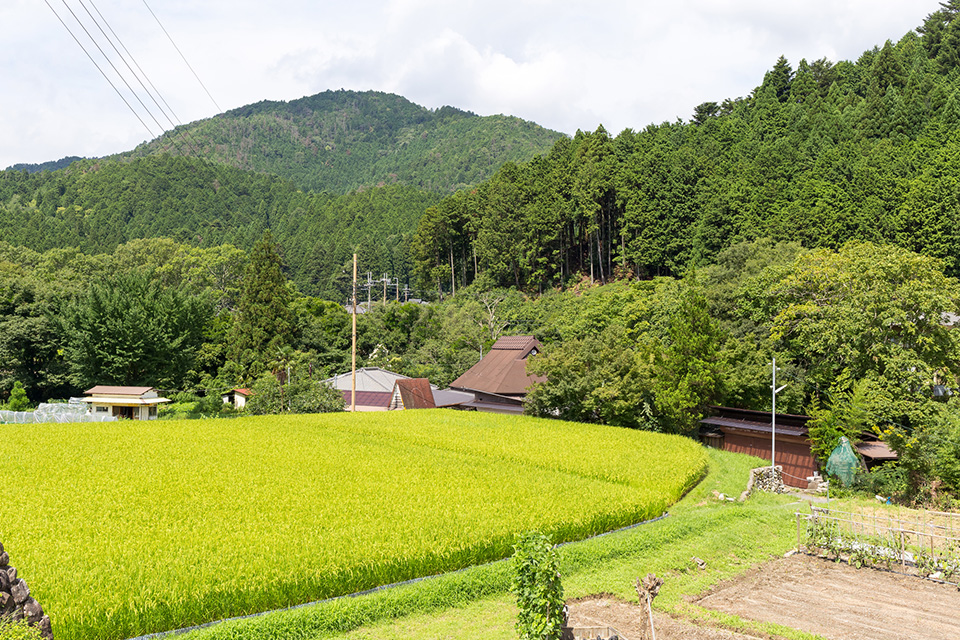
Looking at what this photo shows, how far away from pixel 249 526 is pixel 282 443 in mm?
11227

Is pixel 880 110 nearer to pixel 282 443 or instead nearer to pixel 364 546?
pixel 282 443

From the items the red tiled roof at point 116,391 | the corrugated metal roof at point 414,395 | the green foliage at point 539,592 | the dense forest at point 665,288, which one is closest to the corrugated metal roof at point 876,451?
Answer: the dense forest at point 665,288

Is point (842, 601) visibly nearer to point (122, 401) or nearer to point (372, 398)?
point (372, 398)

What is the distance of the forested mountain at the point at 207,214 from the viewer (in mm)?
99062

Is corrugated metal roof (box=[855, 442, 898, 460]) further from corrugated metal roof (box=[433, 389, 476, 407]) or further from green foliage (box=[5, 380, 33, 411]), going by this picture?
green foliage (box=[5, 380, 33, 411])

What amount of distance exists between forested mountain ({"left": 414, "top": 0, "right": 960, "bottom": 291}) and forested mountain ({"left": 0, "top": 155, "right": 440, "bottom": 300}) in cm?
2809

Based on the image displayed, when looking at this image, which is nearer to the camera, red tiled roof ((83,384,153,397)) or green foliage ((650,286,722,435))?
green foliage ((650,286,722,435))

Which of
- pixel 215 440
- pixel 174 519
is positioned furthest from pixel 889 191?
pixel 174 519

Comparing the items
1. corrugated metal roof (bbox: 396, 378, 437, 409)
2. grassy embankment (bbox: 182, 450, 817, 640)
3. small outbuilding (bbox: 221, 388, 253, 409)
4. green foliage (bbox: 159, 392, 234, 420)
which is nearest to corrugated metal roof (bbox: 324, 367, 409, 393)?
corrugated metal roof (bbox: 396, 378, 437, 409)

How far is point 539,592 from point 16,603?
6.46 metres

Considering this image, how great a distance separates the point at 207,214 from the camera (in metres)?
128

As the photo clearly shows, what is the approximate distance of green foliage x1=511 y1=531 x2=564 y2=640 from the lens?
8.36 m

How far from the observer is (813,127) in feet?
205

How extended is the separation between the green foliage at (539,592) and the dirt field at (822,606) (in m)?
1.89
